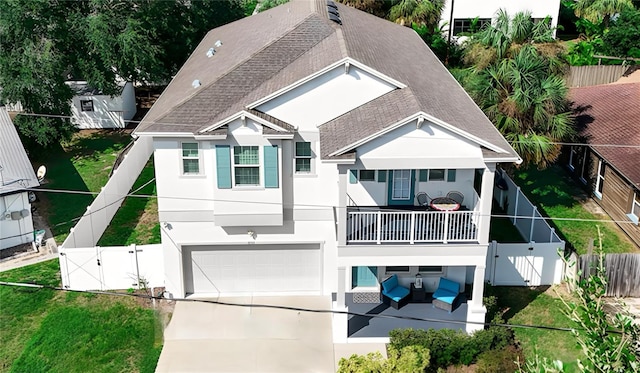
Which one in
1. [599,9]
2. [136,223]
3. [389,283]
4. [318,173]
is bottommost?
[389,283]

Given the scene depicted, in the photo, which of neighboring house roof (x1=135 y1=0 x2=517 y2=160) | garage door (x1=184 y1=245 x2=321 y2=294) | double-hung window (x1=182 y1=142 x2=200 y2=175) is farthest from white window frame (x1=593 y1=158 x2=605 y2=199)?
double-hung window (x1=182 y1=142 x2=200 y2=175)

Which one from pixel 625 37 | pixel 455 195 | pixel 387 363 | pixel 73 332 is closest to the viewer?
pixel 387 363

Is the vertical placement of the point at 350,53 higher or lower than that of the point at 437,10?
lower

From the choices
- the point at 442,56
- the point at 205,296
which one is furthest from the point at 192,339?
the point at 442,56

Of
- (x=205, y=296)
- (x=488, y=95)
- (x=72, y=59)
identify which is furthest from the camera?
(x=72, y=59)

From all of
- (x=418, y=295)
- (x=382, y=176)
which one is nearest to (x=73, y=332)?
(x=382, y=176)

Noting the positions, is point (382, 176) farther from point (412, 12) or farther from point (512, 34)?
point (412, 12)

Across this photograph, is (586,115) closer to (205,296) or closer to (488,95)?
(488,95)
